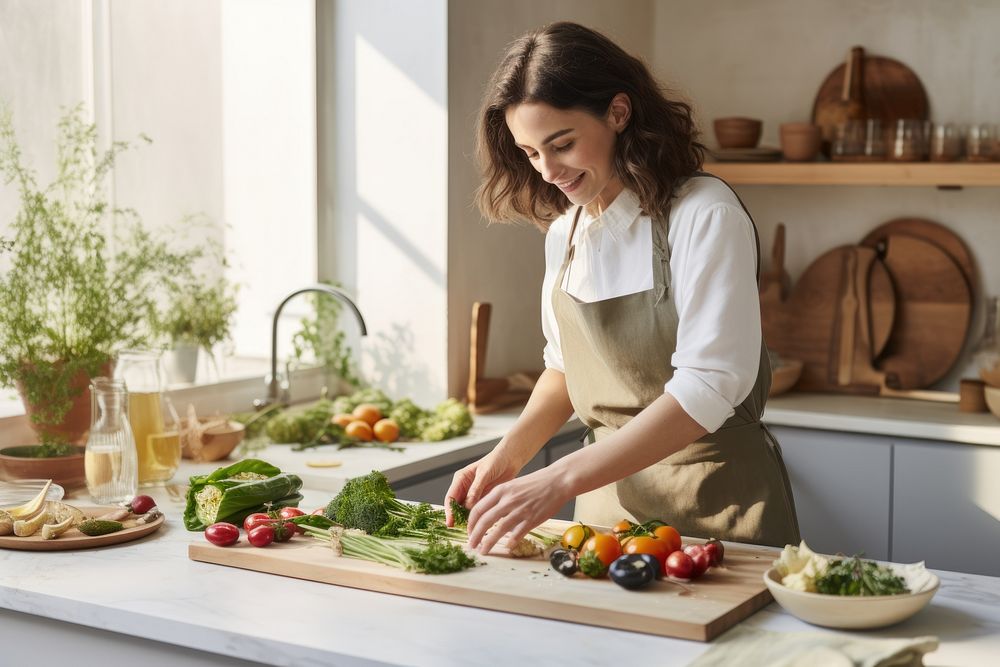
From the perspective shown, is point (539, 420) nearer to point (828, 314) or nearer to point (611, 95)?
point (611, 95)

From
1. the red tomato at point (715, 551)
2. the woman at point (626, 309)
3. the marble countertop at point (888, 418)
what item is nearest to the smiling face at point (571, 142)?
the woman at point (626, 309)

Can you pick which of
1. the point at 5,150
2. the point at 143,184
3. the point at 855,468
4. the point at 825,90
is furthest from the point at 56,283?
the point at 825,90

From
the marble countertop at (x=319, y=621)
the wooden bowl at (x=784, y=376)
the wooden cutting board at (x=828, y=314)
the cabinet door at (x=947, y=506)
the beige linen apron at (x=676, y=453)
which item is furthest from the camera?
the wooden cutting board at (x=828, y=314)

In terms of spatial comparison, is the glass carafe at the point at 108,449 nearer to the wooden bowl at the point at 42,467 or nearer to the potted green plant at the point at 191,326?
the wooden bowl at the point at 42,467

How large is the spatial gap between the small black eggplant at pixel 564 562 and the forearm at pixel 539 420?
0.38 meters

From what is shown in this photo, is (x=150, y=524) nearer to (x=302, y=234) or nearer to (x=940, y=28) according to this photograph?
(x=302, y=234)

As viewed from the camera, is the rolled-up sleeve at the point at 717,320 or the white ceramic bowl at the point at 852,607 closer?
the white ceramic bowl at the point at 852,607

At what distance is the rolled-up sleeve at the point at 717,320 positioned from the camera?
5.71ft

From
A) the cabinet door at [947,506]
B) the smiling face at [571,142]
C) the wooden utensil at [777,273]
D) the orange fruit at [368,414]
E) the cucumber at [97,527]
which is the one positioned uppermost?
the smiling face at [571,142]

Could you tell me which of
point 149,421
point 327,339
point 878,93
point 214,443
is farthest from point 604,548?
point 878,93

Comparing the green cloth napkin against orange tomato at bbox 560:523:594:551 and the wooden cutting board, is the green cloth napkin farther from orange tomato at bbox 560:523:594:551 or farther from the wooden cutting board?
the wooden cutting board

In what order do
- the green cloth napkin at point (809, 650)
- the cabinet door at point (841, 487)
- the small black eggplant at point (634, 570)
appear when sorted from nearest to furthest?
the green cloth napkin at point (809, 650) → the small black eggplant at point (634, 570) → the cabinet door at point (841, 487)

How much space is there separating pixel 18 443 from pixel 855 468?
7.17ft

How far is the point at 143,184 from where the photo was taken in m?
3.08
